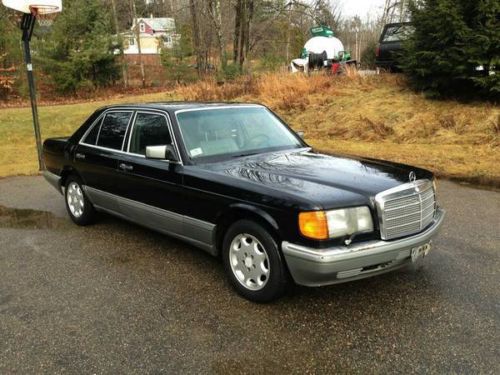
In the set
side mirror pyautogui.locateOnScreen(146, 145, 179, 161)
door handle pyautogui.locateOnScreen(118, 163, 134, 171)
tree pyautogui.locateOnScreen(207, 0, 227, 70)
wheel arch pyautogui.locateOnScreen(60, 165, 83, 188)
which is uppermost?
tree pyautogui.locateOnScreen(207, 0, 227, 70)

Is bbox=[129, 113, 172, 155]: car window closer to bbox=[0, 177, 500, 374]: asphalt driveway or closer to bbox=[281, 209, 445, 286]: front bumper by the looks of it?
bbox=[0, 177, 500, 374]: asphalt driveway

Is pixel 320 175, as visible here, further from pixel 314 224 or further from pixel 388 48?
pixel 388 48

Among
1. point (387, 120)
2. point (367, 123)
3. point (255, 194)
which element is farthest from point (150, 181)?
point (387, 120)

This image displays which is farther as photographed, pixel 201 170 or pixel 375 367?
pixel 201 170

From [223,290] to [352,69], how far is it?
13.1 m

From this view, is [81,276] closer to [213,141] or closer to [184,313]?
[184,313]

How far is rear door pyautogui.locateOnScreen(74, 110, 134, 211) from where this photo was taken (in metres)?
5.38

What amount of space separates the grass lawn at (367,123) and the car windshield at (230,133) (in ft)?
14.8

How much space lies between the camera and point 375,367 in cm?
305

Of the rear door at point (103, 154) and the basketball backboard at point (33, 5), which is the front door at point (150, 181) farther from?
the basketball backboard at point (33, 5)

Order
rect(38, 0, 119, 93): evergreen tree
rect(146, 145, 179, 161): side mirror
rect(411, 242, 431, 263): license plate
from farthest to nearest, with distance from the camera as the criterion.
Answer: rect(38, 0, 119, 93): evergreen tree → rect(146, 145, 179, 161): side mirror → rect(411, 242, 431, 263): license plate

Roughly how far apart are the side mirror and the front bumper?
153 cm

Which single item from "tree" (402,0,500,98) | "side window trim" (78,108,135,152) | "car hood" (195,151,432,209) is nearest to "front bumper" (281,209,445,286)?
"car hood" (195,151,432,209)

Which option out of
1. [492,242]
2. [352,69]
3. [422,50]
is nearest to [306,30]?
[352,69]
